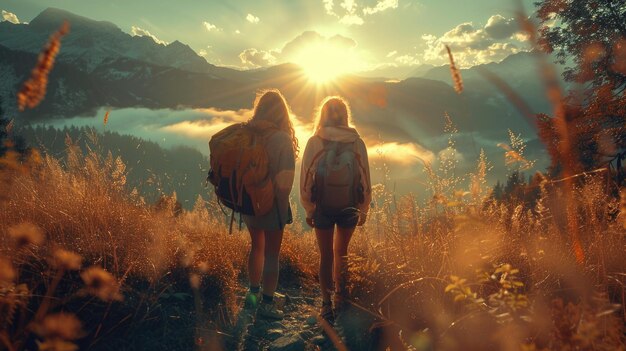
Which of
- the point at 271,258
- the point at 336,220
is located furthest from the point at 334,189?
the point at 271,258

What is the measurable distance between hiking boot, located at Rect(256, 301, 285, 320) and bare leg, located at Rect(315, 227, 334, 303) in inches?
18.3

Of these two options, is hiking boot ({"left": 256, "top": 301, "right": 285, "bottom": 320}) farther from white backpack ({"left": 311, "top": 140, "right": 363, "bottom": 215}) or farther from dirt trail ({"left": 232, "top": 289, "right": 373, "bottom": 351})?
white backpack ({"left": 311, "top": 140, "right": 363, "bottom": 215})

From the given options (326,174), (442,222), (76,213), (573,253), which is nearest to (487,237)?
(573,253)

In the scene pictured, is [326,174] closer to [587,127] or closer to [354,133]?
[354,133]

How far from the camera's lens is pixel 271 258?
3.75 metres

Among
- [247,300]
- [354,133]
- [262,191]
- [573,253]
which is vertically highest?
[354,133]

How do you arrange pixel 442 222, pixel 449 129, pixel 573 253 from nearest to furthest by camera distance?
pixel 573 253 → pixel 442 222 → pixel 449 129

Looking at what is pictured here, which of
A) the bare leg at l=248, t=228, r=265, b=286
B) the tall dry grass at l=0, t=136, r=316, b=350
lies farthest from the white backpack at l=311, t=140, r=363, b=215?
the tall dry grass at l=0, t=136, r=316, b=350

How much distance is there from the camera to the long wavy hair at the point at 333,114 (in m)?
3.80

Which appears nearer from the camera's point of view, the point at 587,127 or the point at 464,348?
the point at 464,348

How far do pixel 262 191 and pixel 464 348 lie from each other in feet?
6.66

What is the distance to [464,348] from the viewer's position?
2.22 metres

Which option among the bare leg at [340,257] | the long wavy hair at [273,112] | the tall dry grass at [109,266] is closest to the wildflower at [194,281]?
the tall dry grass at [109,266]

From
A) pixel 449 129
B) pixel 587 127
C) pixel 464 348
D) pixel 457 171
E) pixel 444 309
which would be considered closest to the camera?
pixel 464 348
